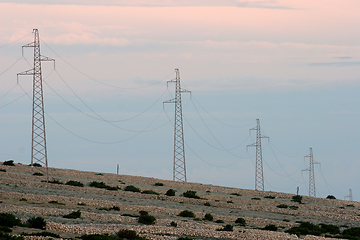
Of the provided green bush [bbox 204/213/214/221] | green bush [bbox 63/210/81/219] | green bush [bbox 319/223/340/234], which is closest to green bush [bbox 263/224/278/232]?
green bush [bbox 319/223/340/234]

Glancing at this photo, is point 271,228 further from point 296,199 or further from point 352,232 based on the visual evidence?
point 296,199

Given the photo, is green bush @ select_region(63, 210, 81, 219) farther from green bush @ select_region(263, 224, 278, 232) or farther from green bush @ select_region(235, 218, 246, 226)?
green bush @ select_region(263, 224, 278, 232)

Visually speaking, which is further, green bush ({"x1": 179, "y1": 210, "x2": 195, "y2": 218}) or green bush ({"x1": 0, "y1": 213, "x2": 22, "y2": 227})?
green bush ({"x1": 179, "y1": 210, "x2": 195, "y2": 218})

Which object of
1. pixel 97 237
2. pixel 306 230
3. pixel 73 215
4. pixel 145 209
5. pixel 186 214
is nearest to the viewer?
pixel 97 237

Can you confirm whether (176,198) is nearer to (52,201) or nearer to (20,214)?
(52,201)

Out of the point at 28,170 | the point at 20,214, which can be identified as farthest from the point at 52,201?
the point at 28,170

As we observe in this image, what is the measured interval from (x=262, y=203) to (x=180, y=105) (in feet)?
75.5

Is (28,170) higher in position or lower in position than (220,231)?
higher

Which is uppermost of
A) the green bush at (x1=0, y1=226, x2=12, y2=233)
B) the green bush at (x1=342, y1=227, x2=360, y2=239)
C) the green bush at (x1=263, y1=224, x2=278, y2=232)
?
the green bush at (x1=0, y1=226, x2=12, y2=233)

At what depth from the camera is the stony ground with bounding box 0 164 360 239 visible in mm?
34188

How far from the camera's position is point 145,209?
46375 mm

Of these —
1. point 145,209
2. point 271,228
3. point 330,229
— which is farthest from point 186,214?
point 330,229

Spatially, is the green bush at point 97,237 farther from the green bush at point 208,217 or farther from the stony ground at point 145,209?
the green bush at point 208,217

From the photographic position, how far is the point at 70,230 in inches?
1248
